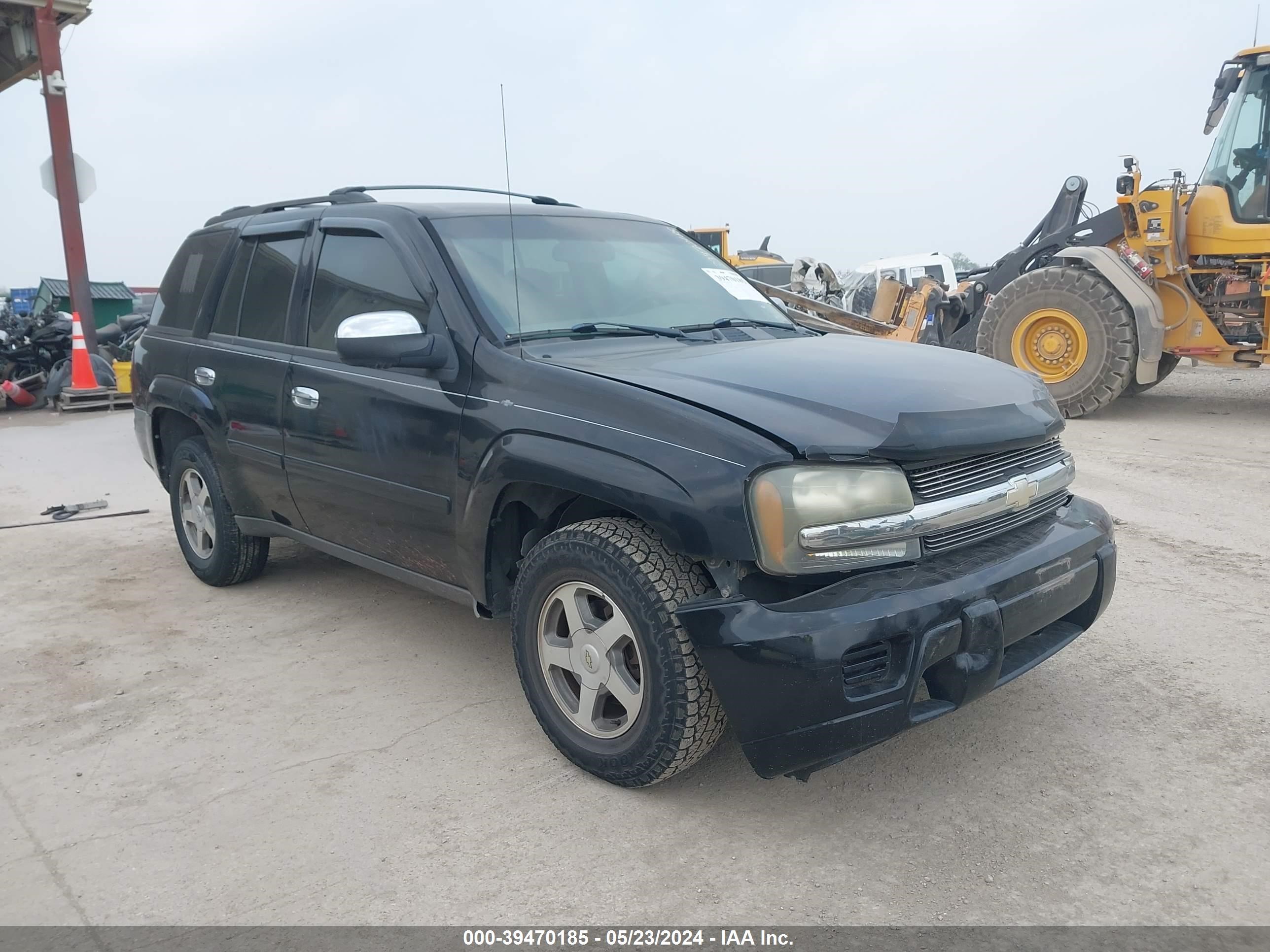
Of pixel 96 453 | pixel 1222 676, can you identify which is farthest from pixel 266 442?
pixel 96 453

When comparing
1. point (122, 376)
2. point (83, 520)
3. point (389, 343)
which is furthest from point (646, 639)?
point (122, 376)

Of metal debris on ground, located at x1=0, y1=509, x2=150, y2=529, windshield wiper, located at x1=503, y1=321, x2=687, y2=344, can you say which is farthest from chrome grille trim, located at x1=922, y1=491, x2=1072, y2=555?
metal debris on ground, located at x1=0, y1=509, x2=150, y2=529

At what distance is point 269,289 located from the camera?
424 centimetres

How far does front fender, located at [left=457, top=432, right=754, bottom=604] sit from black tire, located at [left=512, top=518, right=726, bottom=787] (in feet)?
0.30

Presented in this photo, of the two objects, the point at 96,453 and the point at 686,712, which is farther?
the point at 96,453

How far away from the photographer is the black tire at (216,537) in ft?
15.2

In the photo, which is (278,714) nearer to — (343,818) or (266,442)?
(343,818)

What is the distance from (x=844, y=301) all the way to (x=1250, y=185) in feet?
26.6

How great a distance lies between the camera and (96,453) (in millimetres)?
8930

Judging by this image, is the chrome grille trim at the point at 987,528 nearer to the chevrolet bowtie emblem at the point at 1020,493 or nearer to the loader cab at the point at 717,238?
the chevrolet bowtie emblem at the point at 1020,493

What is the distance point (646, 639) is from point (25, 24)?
A: 612 inches

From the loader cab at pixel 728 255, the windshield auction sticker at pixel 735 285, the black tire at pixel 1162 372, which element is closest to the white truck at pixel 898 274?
the loader cab at pixel 728 255

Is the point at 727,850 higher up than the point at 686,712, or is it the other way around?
the point at 686,712

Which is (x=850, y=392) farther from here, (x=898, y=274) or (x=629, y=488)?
(x=898, y=274)
